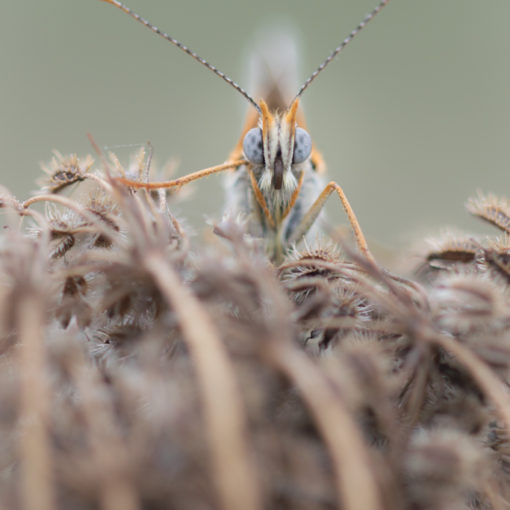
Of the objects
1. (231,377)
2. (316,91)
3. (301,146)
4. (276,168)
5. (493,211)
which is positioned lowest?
(231,377)

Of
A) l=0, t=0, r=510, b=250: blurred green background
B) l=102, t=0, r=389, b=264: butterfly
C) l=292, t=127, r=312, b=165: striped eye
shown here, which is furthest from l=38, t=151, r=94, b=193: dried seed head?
l=0, t=0, r=510, b=250: blurred green background

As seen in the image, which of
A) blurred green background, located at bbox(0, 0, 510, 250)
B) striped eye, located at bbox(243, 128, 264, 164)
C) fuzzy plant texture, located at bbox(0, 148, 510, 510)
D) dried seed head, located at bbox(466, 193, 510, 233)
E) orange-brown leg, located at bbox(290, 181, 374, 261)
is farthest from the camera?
blurred green background, located at bbox(0, 0, 510, 250)

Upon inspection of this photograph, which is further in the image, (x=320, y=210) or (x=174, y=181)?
(x=320, y=210)

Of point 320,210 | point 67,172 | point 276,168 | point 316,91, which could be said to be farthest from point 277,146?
point 316,91

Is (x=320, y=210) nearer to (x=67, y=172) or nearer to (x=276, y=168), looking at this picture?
(x=276, y=168)

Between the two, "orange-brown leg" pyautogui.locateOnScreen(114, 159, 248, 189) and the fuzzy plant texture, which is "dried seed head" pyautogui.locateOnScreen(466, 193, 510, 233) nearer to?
the fuzzy plant texture
